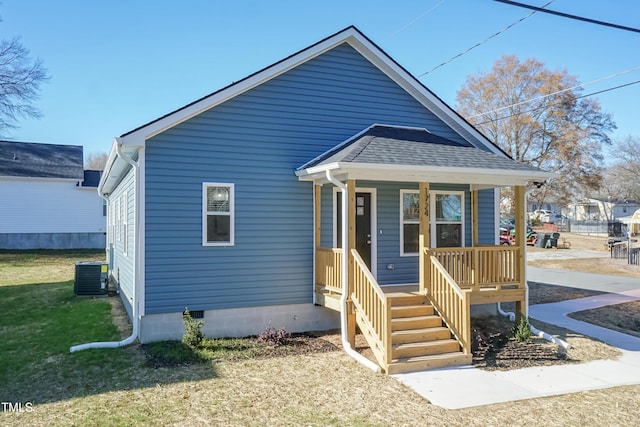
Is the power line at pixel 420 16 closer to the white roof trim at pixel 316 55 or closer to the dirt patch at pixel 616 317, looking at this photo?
the white roof trim at pixel 316 55

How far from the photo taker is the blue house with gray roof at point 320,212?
7723 millimetres

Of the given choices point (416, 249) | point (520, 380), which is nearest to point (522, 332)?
point (520, 380)

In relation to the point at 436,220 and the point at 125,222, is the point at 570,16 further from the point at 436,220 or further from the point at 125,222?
the point at 125,222

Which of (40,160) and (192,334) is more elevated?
(40,160)

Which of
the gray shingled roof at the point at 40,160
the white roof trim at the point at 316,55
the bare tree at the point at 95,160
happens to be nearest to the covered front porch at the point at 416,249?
the white roof trim at the point at 316,55

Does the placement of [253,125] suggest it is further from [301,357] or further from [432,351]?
[432,351]

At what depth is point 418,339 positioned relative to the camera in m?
7.23

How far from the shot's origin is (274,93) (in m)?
9.04

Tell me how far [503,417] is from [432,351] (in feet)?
6.82

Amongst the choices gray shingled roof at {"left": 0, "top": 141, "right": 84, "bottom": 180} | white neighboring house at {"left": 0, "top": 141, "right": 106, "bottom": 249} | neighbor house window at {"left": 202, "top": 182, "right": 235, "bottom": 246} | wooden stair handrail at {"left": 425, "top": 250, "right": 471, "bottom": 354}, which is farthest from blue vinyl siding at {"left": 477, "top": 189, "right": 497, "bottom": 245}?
gray shingled roof at {"left": 0, "top": 141, "right": 84, "bottom": 180}

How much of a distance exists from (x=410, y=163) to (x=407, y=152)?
2.08 ft

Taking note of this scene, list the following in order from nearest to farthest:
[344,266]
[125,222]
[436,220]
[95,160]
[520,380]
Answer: [520,380], [344,266], [436,220], [125,222], [95,160]

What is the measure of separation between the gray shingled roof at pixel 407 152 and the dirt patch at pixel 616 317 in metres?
4.29

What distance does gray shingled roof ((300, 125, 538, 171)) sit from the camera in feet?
25.7
